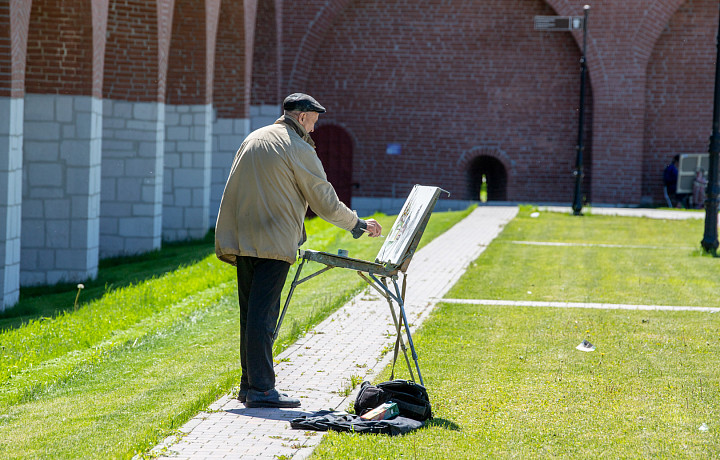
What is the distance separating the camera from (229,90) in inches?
769

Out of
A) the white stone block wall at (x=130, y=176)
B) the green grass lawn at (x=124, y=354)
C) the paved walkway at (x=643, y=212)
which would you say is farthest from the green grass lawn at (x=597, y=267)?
the white stone block wall at (x=130, y=176)

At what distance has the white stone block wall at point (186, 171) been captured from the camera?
16734 millimetres

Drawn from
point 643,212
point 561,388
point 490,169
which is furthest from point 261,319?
point 490,169

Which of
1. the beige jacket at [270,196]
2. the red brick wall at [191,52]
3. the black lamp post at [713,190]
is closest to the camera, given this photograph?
the beige jacket at [270,196]

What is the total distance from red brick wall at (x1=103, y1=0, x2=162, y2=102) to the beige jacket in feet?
29.6

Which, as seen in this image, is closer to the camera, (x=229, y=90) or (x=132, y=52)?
(x=132, y=52)

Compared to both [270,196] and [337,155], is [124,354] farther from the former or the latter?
[337,155]

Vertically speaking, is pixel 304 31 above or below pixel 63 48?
above

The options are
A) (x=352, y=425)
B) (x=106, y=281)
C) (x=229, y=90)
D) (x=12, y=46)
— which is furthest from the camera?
(x=229, y=90)

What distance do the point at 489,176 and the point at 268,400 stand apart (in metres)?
22.7

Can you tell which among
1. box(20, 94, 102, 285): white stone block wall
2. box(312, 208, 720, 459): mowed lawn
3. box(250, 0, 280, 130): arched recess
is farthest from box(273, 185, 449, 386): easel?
box(250, 0, 280, 130): arched recess

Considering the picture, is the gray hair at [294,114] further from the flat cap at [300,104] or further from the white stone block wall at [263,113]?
the white stone block wall at [263,113]

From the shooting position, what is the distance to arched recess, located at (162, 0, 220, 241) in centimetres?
1630

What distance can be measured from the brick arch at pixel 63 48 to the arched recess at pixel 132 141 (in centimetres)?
243
